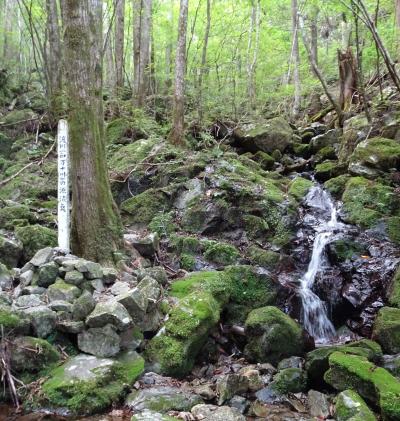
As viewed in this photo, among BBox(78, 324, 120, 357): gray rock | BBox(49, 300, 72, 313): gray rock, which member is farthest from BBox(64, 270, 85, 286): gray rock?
BBox(78, 324, 120, 357): gray rock

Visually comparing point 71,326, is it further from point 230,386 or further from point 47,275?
point 230,386

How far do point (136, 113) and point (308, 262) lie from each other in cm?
745

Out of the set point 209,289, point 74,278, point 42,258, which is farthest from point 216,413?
point 42,258

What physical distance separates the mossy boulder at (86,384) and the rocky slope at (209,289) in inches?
0.6

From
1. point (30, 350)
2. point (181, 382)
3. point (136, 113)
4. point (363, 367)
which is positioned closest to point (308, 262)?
point (363, 367)

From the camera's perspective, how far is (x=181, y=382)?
17.4 feet

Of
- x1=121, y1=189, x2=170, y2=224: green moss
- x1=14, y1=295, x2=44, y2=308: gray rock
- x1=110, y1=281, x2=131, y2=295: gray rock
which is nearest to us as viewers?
x1=14, y1=295, x2=44, y2=308: gray rock

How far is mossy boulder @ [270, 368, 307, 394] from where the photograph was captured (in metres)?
5.43

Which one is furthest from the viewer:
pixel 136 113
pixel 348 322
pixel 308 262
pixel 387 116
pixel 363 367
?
pixel 136 113

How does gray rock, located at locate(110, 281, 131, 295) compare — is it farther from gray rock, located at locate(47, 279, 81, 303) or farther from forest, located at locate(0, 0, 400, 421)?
gray rock, located at locate(47, 279, 81, 303)

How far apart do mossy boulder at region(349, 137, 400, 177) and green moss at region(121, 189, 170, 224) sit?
201 inches

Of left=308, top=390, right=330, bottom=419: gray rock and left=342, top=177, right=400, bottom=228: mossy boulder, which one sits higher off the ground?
left=342, top=177, right=400, bottom=228: mossy boulder

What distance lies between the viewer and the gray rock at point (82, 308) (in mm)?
5191

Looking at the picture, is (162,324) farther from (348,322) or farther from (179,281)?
(348,322)
